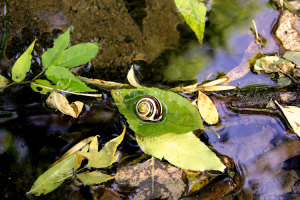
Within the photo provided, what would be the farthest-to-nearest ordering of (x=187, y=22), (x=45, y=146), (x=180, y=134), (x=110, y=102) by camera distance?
(x=187, y=22), (x=110, y=102), (x=45, y=146), (x=180, y=134)

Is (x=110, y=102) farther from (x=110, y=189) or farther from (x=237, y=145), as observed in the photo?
(x=237, y=145)

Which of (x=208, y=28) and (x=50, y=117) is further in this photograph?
(x=208, y=28)

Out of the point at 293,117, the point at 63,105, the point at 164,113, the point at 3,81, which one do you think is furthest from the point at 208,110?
the point at 3,81

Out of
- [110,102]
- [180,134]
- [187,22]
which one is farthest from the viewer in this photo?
[187,22]

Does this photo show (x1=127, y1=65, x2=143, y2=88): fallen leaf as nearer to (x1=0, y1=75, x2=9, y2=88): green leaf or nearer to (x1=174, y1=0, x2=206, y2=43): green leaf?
(x1=174, y1=0, x2=206, y2=43): green leaf

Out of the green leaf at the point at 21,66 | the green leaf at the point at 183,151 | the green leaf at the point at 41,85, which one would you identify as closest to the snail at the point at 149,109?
the green leaf at the point at 183,151

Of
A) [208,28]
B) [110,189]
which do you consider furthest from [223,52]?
[110,189]

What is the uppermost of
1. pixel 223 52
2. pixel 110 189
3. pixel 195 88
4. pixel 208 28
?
pixel 208 28
